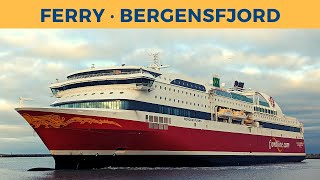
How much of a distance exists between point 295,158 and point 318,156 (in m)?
87.1

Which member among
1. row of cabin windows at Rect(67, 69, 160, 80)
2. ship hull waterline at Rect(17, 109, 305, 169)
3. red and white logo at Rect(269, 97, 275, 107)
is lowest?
ship hull waterline at Rect(17, 109, 305, 169)

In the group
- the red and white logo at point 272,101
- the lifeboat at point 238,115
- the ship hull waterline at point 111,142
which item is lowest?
the ship hull waterline at point 111,142

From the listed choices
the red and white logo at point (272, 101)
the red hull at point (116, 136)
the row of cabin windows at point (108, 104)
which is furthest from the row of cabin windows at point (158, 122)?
the red and white logo at point (272, 101)

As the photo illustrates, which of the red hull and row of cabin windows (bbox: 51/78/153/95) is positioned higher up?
row of cabin windows (bbox: 51/78/153/95)

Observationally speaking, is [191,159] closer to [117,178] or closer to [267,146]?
[117,178]

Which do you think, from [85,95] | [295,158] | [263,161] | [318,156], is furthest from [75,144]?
[318,156]

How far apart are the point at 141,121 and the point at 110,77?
482 centimetres

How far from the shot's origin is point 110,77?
33.3m

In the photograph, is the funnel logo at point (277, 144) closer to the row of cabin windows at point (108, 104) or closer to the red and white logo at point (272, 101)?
the red and white logo at point (272, 101)

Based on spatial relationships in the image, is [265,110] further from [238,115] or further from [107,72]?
[107,72]

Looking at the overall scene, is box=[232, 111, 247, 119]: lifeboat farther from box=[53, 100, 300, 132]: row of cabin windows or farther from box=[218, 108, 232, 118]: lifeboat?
box=[53, 100, 300, 132]: row of cabin windows

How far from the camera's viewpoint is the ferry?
95.7 ft

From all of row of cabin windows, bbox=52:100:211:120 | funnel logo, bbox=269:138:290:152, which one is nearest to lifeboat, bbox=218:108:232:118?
row of cabin windows, bbox=52:100:211:120

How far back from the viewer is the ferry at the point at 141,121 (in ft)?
95.7
